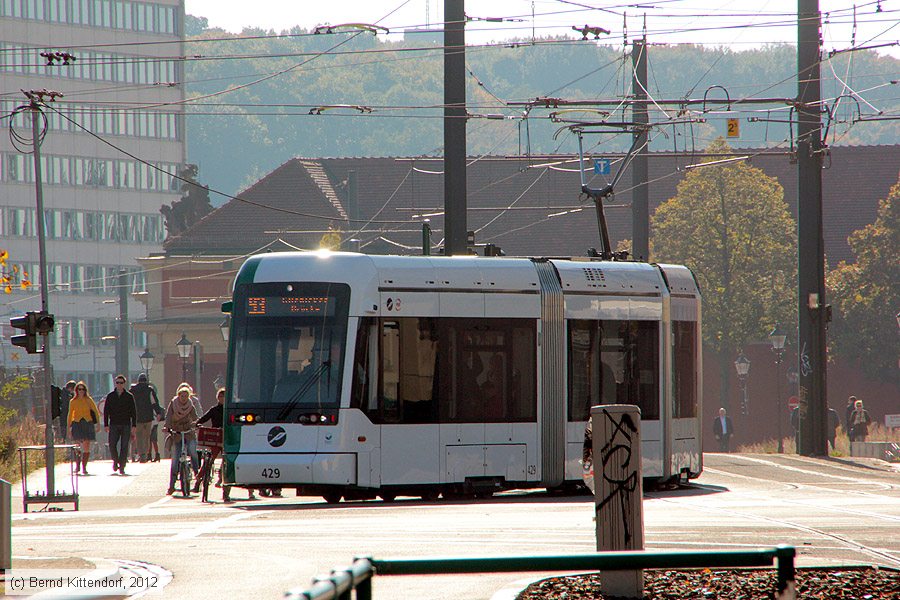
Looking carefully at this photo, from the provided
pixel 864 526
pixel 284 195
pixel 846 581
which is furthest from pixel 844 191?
pixel 846 581

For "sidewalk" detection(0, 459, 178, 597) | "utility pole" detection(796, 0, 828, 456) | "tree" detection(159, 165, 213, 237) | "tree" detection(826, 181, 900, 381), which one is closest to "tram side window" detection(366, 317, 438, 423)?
"sidewalk" detection(0, 459, 178, 597)

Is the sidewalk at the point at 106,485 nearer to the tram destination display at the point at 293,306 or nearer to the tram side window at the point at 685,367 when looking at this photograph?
the tram destination display at the point at 293,306

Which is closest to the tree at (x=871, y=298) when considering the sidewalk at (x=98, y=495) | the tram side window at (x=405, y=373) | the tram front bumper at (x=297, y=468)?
the sidewalk at (x=98, y=495)

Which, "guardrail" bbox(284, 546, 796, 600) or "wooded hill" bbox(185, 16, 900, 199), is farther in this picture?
"wooded hill" bbox(185, 16, 900, 199)

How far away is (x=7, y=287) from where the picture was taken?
926 inches

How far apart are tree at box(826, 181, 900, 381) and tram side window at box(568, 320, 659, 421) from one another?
129 ft

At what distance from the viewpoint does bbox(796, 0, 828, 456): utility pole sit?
31047 mm

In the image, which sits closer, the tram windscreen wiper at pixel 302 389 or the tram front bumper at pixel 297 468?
the tram front bumper at pixel 297 468

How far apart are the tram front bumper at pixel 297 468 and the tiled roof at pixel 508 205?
54.9 metres

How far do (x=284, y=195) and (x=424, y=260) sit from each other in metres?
63.2

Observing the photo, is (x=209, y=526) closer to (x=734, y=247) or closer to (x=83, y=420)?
(x=83, y=420)

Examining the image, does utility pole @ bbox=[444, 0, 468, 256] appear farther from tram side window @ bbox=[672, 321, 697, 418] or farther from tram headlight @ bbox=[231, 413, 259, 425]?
tram headlight @ bbox=[231, 413, 259, 425]

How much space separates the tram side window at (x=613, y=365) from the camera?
66.0 ft

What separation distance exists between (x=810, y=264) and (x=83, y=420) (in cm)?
1396
